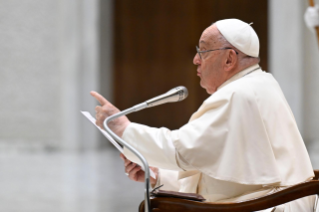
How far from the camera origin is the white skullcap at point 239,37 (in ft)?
6.31

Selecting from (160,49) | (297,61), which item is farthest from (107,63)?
(297,61)

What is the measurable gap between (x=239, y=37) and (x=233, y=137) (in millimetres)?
502

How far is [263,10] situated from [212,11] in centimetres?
103

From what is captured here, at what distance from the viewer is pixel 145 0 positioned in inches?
353

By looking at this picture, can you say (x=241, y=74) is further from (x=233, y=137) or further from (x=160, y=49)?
(x=160, y=49)

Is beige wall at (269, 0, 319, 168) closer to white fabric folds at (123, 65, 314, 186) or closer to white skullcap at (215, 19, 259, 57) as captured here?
white skullcap at (215, 19, 259, 57)

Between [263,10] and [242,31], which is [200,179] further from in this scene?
[263,10]

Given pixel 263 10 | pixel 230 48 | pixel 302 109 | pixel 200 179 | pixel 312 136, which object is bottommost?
pixel 312 136


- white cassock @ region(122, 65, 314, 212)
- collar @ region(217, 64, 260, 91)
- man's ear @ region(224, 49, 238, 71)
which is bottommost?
white cassock @ region(122, 65, 314, 212)

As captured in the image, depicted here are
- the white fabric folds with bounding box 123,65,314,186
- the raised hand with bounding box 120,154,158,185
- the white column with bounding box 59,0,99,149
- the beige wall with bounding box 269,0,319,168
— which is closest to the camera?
the white fabric folds with bounding box 123,65,314,186

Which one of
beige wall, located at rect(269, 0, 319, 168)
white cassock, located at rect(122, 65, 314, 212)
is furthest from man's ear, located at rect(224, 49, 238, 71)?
beige wall, located at rect(269, 0, 319, 168)

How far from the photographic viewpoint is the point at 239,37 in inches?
75.9

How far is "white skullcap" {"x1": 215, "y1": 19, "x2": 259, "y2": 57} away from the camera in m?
1.92

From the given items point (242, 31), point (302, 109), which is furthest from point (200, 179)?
point (302, 109)
